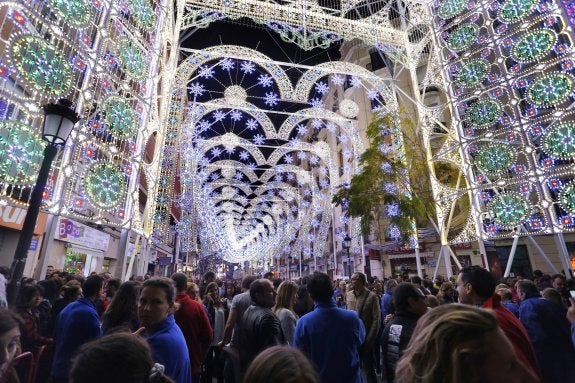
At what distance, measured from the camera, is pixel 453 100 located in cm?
1289

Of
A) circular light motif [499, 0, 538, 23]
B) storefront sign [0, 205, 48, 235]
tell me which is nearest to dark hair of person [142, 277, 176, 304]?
storefront sign [0, 205, 48, 235]

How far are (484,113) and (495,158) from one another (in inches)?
69.0

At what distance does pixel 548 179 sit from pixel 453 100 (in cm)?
445

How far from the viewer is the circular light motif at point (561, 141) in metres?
9.94

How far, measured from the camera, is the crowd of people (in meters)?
1.19

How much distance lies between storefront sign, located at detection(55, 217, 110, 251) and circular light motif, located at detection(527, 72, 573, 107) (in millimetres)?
16642

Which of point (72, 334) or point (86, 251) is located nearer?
point (72, 334)

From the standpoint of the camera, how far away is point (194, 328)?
13.5 ft

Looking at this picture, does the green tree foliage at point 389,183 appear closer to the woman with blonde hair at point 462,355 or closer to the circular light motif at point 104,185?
the circular light motif at point 104,185

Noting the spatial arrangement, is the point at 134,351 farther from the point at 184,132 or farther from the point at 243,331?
the point at 184,132

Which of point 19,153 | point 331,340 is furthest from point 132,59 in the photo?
point 331,340

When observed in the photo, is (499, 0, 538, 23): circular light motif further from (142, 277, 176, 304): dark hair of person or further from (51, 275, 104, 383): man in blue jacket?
(51, 275, 104, 383): man in blue jacket

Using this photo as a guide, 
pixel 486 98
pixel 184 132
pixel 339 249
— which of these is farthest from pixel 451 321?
pixel 339 249

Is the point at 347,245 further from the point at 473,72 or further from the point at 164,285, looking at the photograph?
the point at 164,285
